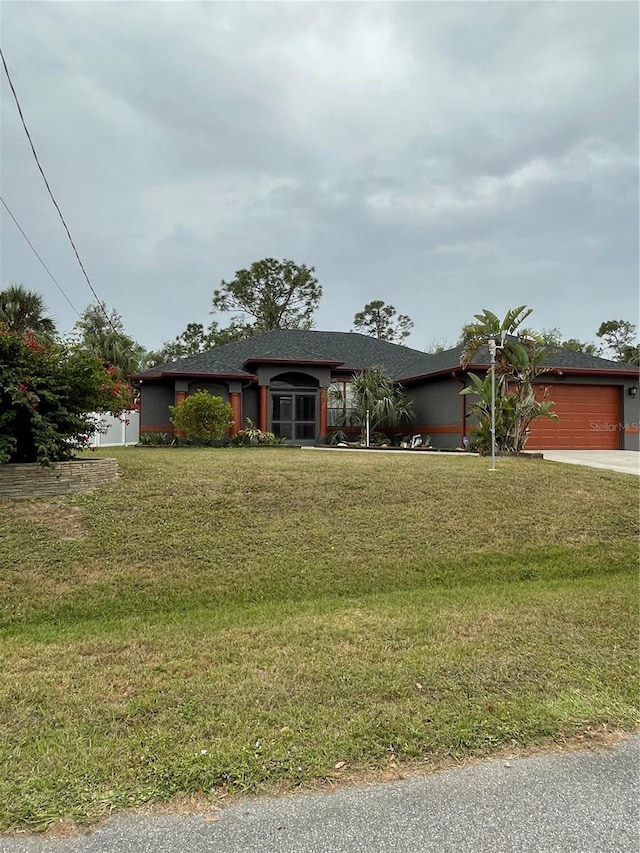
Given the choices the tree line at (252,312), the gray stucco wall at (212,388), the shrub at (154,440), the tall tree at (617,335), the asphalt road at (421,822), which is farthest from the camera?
the tall tree at (617,335)

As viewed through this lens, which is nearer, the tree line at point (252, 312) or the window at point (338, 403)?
the window at point (338, 403)

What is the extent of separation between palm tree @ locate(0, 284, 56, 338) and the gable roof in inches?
151

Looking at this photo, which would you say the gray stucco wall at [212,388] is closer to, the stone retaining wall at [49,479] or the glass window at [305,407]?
the glass window at [305,407]

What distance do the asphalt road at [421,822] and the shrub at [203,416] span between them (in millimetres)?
12980

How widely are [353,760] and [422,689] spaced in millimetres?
782

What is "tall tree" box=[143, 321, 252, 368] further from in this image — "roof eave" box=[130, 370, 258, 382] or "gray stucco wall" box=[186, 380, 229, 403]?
"gray stucco wall" box=[186, 380, 229, 403]

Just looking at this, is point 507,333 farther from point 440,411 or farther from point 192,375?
point 192,375

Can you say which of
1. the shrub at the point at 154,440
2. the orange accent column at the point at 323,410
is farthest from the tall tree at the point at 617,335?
the shrub at the point at 154,440

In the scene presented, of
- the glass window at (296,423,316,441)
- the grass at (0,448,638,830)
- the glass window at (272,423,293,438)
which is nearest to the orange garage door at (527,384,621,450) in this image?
the glass window at (296,423,316,441)

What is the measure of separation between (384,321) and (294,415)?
22.1 meters

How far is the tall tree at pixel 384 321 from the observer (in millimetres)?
38094

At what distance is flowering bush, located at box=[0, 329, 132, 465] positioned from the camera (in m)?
6.14

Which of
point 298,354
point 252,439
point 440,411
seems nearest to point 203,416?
point 252,439

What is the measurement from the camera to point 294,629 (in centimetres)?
401
